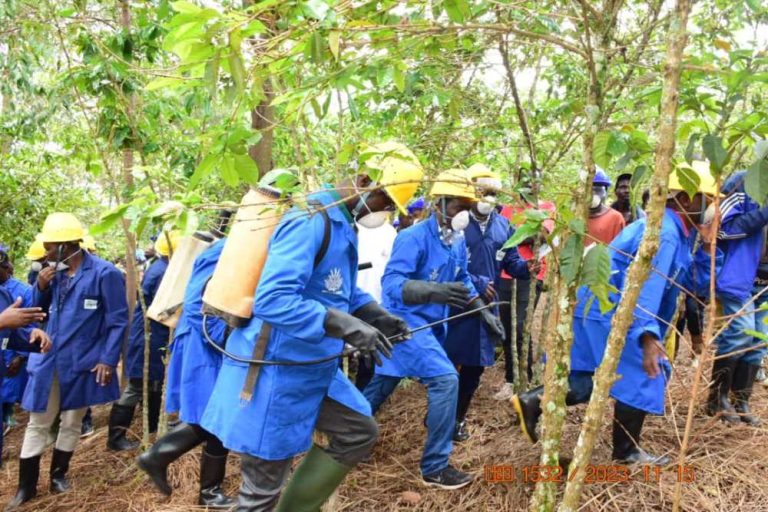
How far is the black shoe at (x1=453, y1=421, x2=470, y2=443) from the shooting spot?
4.64 meters

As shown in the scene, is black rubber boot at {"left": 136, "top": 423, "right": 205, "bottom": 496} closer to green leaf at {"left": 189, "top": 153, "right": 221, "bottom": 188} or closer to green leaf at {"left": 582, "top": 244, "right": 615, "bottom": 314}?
green leaf at {"left": 189, "top": 153, "right": 221, "bottom": 188}

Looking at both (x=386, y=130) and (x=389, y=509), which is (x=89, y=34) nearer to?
(x=386, y=130)

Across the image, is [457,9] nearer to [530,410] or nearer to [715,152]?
[715,152]

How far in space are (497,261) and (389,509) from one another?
2.42 m

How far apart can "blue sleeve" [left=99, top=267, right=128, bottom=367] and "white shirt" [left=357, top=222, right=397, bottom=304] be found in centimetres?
198

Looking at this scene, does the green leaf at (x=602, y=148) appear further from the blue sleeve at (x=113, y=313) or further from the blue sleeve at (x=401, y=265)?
the blue sleeve at (x=113, y=313)

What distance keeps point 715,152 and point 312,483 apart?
7.51 feet

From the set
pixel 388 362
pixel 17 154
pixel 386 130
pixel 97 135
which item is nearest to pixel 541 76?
pixel 386 130

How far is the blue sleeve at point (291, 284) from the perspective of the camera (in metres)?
2.59

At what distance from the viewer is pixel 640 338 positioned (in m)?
3.28

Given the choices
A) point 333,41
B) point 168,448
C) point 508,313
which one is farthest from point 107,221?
point 508,313

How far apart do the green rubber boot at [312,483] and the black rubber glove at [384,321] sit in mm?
725

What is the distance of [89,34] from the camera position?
414cm

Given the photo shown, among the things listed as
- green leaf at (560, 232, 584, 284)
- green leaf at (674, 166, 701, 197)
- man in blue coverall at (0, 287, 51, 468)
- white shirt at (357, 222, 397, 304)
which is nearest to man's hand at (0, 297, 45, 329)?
man in blue coverall at (0, 287, 51, 468)
